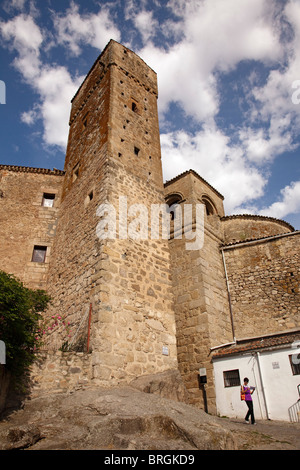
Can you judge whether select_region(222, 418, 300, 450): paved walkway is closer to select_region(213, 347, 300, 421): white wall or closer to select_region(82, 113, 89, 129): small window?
select_region(213, 347, 300, 421): white wall

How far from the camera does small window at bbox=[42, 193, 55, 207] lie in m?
14.1

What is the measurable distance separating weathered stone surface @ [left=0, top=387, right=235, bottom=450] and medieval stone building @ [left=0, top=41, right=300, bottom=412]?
3.45 ft

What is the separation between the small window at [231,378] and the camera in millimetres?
9289

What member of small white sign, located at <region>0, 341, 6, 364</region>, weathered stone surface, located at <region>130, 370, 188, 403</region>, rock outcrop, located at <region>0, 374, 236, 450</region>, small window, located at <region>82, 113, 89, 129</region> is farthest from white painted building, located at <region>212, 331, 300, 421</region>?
small window, located at <region>82, 113, 89, 129</region>

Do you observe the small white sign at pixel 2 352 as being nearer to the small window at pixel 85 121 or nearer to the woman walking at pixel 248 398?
the woman walking at pixel 248 398

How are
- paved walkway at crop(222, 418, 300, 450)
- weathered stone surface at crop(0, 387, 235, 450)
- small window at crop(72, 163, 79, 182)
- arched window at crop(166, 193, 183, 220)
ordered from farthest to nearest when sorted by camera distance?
1. arched window at crop(166, 193, 183, 220)
2. small window at crop(72, 163, 79, 182)
3. paved walkway at crop(222, 418, 300, 450)
4. weathered stone surface at crop(0, 387, 235, 450)

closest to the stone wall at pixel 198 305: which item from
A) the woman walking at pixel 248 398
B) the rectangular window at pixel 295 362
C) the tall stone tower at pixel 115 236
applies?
the tall stone tower at pixel 115 236

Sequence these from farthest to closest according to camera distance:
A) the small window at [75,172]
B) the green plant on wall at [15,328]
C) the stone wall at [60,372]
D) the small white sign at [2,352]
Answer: the small window at [75,172] < the stone wall at [60,372] < the green plant on wall at [15,328] < the small white sign at [2,352]

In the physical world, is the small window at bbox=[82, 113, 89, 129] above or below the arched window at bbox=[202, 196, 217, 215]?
above

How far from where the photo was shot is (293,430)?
278 inches

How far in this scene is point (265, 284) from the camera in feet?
39.5

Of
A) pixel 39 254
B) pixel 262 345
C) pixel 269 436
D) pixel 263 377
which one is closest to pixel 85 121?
pixel 39 254

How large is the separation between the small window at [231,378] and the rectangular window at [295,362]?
143 centimetres

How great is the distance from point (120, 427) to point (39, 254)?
347 inches
